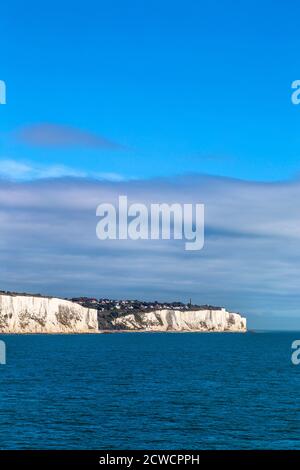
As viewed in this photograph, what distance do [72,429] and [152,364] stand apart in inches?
2940

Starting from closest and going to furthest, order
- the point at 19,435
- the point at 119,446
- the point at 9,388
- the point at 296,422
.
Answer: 1. the point at 119,446
2. the point at 19,435
3. the point at 296,422
4. the point at 9,388

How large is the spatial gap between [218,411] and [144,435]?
13848mm

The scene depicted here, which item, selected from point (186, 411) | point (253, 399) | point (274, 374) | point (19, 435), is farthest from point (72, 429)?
point (274, 374)

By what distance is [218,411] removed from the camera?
60406mm

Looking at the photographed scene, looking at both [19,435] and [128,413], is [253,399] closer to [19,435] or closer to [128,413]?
[128,413]

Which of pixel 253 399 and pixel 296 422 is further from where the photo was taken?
pixel 253 399

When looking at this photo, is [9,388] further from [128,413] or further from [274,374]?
[274,374]

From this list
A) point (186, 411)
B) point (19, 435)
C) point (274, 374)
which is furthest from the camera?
point (274, 374)

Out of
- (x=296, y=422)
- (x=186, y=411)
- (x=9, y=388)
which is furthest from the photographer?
(x=9, y=388)

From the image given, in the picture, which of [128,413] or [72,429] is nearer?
[72,429]

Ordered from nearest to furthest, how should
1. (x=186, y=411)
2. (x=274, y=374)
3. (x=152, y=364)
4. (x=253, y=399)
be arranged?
(x=186, y=411) < (x=253, y=399) < (x=274, y=374) < (x=152, y=364)

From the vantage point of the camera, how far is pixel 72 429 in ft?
167

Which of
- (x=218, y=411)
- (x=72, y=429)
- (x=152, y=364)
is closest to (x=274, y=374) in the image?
(x=152, y=364)

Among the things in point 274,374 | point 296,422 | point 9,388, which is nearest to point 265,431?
point 296,422
